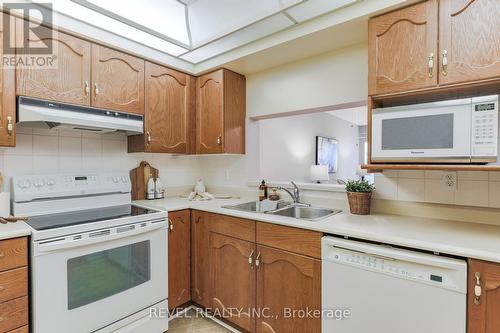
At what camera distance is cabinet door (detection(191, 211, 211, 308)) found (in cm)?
205

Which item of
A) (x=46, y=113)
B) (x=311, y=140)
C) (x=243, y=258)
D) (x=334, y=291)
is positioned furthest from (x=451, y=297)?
(x=311, y=140)

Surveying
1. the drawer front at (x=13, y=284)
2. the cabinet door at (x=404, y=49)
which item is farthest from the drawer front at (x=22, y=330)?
the cabinet door at (x=404, y=49)

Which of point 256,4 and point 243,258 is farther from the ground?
point 256,4

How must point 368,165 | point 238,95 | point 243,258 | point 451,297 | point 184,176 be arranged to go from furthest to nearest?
point 184,176
point 238,95
point 243,258
point 368,165
point 451,297

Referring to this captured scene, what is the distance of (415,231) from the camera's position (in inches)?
51.9

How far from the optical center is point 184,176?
281 cm

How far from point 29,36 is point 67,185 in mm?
961

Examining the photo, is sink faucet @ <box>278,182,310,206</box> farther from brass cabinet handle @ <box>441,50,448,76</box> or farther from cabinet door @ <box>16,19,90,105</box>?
cabinet door @ <box>16,19,90,105</box>

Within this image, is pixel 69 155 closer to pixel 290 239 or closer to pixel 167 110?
pixel 167 110

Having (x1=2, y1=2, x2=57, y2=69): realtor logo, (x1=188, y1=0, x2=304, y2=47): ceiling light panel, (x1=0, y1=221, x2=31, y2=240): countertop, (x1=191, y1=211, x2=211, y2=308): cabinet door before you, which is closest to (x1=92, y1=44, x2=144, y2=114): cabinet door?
(x1=2, y1=2, x2=57, y2=69): realtor logo

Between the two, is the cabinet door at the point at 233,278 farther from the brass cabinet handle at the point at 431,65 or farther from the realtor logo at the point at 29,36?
the realtor logo at the point at 29,36

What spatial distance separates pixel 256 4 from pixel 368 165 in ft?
3.98

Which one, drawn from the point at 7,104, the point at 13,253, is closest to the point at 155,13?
the point at 7,104

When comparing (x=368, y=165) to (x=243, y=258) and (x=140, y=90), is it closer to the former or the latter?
(x=243, y=258)
